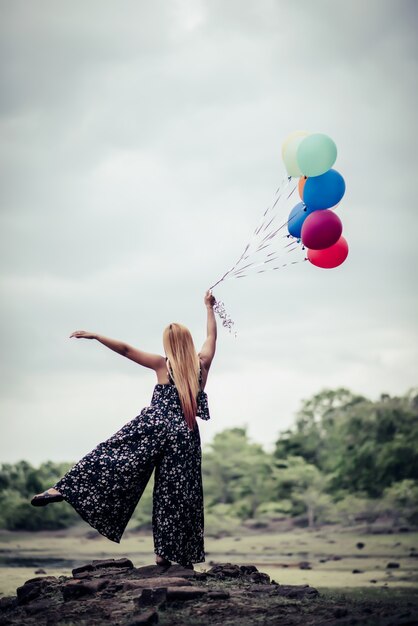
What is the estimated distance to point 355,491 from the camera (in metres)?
29.2

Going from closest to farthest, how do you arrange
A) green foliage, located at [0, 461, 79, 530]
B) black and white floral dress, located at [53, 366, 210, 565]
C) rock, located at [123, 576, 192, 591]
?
rock, located at [123, 576, 192, 591], black and white floral dress, located at [53, 366, 210, 565], green foliage, located at [0, 461, 79, 530]

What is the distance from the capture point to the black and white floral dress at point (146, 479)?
24.1 feet

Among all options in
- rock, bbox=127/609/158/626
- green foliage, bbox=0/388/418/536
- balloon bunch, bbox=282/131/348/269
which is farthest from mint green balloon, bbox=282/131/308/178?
green foliage, bbox=0/388/418/536

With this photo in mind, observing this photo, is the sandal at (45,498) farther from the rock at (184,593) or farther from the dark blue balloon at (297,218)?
the dark blue balloon at (297,218)

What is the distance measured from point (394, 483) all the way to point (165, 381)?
72.1 ft

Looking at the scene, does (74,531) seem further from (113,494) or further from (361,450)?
(113,494)

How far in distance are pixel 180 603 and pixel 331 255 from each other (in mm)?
3904

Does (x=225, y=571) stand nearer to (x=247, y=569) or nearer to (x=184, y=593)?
(x=247, y=569)

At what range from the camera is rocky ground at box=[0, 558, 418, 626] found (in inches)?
245

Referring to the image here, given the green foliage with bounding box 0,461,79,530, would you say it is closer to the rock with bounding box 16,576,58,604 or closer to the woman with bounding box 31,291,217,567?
the rock with bounding box 16,576,58,604

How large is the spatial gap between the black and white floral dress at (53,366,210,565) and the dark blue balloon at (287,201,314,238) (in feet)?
7.78

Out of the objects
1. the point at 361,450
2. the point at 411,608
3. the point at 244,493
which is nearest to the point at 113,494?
the point at 411,608

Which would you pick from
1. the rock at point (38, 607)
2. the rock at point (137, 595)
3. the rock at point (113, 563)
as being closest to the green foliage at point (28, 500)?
the rock at point (113, 563)

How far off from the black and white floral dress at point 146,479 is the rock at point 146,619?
1.23 meters
